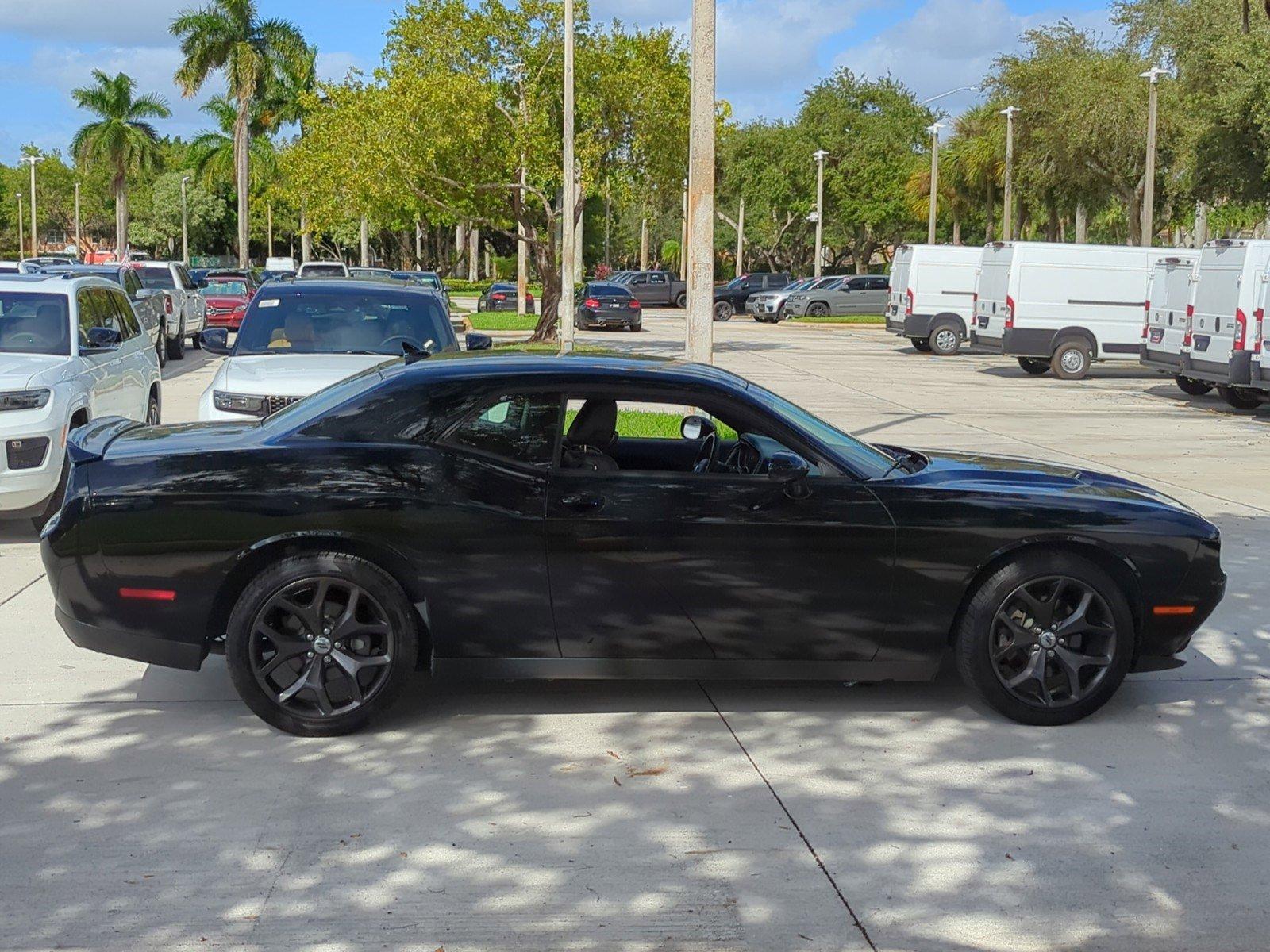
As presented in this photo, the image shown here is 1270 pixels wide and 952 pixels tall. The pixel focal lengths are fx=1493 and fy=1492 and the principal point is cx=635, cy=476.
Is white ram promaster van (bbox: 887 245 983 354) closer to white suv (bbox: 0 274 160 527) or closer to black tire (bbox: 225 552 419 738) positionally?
white suv (bbox: 0 274 160 527)

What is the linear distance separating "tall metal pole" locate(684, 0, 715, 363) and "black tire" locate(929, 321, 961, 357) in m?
19.5

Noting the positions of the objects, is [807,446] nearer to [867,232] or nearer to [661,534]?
[661,534]

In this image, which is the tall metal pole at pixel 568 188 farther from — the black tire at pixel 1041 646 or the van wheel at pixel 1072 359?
the black tire at pixel 1041 646

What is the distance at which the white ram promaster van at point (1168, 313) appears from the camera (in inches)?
858

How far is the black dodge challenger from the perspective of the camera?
5.80 metres

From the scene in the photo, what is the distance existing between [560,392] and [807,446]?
104 cm

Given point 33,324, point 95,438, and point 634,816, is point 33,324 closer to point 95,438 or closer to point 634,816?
point 95,438

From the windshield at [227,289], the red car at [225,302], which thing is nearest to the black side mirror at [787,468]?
the red car at [225,302]

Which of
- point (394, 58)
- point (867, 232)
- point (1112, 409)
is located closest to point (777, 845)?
point (1112, 409)

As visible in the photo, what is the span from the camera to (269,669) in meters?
5.80

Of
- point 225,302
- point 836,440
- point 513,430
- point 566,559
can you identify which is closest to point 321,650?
point 566,559

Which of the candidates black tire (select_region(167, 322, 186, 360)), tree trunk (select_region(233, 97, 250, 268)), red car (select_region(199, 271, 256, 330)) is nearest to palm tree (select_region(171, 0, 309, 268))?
tree trunk (select_region(233, 97, 250, 268))

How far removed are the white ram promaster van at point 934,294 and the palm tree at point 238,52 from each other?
33533mm

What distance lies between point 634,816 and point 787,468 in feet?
5.29
